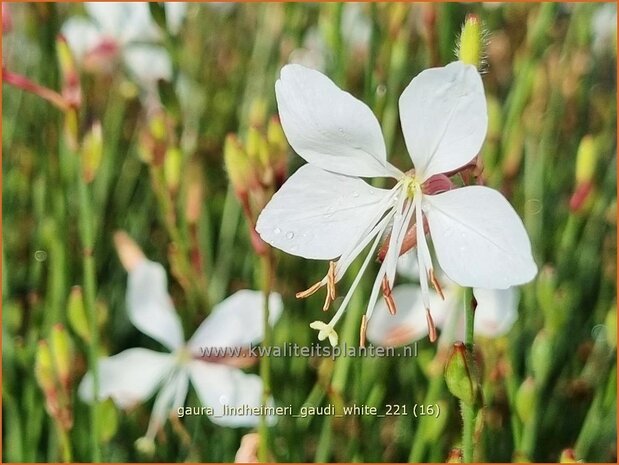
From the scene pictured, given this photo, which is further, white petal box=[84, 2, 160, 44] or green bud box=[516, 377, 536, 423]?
white petal box=[84, 2, 160, 44]

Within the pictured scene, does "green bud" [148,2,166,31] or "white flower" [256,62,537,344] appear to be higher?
"green bud" [148,2,166,31]

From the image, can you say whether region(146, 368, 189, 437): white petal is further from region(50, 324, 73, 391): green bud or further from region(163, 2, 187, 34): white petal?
region(163, 2, 187, 34): white petal

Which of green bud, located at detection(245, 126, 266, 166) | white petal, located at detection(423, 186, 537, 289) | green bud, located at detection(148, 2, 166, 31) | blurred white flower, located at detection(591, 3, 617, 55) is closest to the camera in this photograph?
white petal, located at detection(423, 186, 537, 289)

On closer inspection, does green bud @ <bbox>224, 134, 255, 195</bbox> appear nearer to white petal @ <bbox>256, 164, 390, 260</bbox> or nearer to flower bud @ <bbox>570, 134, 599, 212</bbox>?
white petal @ <bbox>256, 164, 390, 260</bbox>

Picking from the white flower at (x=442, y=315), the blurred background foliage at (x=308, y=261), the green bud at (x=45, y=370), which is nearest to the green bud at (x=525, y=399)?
the blurred background foliage at (x=308, y=261)

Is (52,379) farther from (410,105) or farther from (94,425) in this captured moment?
(410,105)

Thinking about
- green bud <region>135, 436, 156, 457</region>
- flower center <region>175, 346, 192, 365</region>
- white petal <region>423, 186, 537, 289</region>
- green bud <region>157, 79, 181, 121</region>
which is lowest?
green bud <region>135, 436, 156, 457</region>

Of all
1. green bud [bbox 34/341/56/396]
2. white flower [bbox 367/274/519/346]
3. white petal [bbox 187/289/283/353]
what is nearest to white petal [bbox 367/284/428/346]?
white flower [bbox 367/274/519/346]

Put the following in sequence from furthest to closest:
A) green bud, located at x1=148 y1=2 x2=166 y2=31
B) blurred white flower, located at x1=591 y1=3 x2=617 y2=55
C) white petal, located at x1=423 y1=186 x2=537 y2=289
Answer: blurred white flower, located at x1=591 y1=3 x2=617 y2=55 < green bud, located at x1=148 y1=2 x2=166 y2=31 < white petal, located at x1=423 y1=186 x2=537 y2=289
